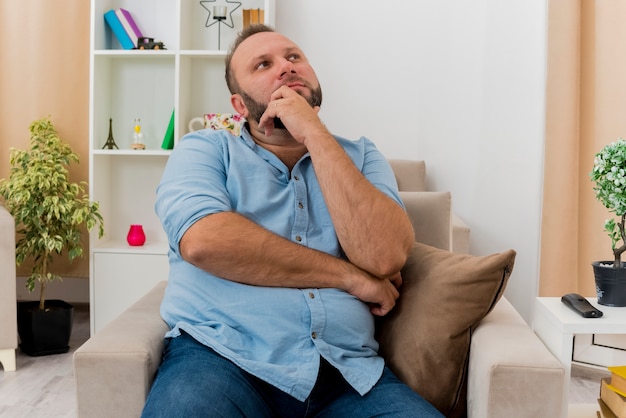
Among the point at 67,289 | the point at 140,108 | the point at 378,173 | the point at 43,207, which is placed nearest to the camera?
the point at 378,173

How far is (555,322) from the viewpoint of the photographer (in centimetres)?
158

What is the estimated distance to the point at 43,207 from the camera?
3188 mm

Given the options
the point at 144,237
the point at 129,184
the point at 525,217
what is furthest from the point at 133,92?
the point at 525,217

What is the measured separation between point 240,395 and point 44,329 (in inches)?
80.4

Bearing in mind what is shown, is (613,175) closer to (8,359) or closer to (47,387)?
(47,387)

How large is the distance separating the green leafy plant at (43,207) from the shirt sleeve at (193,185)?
156cm

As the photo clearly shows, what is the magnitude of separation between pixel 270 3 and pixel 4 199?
1.38 meters

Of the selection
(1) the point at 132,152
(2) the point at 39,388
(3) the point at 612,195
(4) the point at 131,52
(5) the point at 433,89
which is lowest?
(2) the point at 39,388

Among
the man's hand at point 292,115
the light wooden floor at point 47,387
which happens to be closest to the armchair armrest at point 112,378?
the man's hand at point 292,115

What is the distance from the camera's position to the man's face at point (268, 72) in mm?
1863

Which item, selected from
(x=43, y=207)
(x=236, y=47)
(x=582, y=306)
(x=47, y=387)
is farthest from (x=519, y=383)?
(x=43, y=207)

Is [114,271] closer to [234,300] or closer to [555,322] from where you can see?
[234,300]

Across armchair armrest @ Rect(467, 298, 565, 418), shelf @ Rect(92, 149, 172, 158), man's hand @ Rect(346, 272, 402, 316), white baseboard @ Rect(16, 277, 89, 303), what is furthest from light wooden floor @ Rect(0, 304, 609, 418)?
armchair armrest @ Rect(467, 298, 565, 418)

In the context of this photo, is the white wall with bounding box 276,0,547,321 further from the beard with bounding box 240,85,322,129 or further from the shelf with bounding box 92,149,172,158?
the beard with bounding box 240,85,322,129
